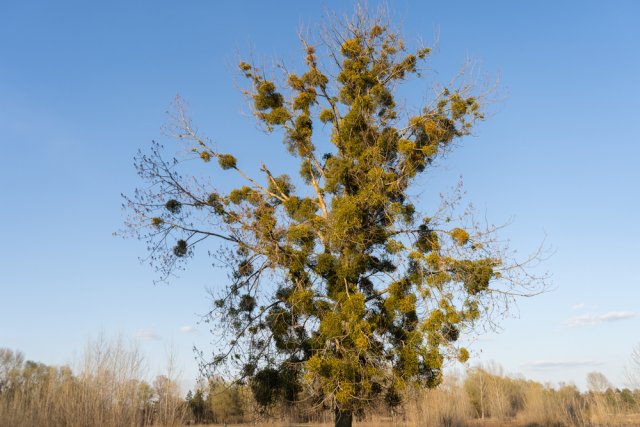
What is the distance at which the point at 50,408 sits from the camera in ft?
38.4

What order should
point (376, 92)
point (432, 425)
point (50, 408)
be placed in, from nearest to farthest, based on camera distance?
point (50, 408) < point (376, 92) < point (432, 425)

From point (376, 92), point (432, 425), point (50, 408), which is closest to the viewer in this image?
point (50, 408)

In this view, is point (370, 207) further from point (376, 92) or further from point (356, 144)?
point (376, 92)

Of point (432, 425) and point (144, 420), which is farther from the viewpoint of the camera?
point (432, 425)

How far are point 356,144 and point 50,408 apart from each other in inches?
392

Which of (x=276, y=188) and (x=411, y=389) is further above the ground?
(x=276, y=188)

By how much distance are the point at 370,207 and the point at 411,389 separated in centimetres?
466

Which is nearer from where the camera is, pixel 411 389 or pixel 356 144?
pixel 411 389

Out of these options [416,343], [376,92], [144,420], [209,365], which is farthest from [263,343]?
[376,92]

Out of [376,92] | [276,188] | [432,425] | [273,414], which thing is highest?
[376,92]

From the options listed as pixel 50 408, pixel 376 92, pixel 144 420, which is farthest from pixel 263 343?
pixel 376 92

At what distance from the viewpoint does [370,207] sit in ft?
43.3

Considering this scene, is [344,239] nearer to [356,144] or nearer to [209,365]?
[356,144]

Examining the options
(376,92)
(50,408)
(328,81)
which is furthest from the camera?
(328,81)
